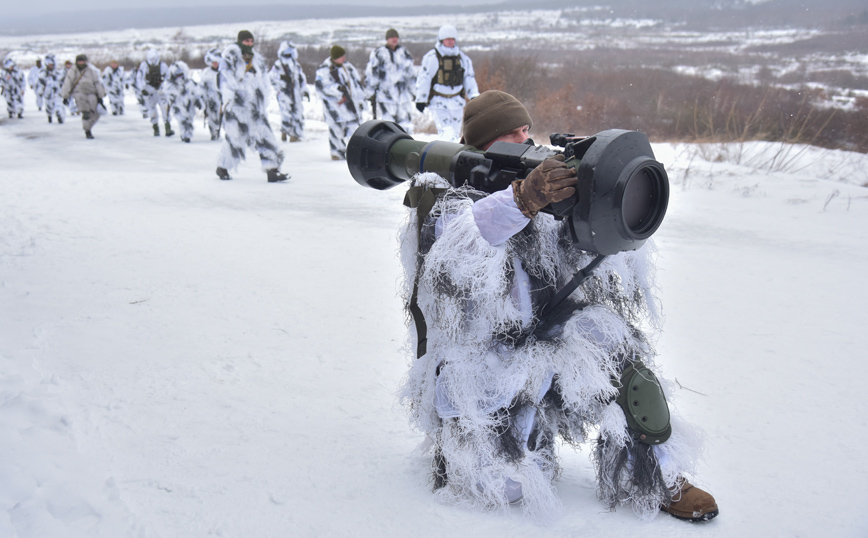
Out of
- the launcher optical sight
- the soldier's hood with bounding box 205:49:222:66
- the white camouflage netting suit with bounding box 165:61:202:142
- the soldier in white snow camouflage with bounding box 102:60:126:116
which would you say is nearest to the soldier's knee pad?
the launcher optical sight

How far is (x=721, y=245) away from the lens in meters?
4.92

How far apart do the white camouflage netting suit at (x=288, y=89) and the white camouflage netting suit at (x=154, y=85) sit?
2.50 metres

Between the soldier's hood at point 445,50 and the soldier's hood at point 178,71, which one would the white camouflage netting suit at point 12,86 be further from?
the soldier's hood at point 445,50

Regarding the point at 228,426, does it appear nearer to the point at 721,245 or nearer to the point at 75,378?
the point at 75,378

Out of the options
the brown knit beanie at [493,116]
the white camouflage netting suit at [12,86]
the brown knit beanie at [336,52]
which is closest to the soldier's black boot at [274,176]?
the brown knit beanie at [336,52]

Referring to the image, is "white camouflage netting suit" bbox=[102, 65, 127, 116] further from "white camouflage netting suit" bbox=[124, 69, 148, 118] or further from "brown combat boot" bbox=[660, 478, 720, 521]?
"brown combat boot" bbox=[660, 478, 720, 521]

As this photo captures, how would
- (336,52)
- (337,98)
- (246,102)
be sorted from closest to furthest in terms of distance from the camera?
(246,102)
(337,98)
(336,52)

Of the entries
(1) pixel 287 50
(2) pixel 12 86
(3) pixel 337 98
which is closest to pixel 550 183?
(3) pixel 337 98

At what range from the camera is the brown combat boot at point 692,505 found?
180 centimetres

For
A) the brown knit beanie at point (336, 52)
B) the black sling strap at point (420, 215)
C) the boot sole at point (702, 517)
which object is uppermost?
the brown knit beanie at point (336, 52)

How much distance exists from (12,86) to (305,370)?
16.7 meters

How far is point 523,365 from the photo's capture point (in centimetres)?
176

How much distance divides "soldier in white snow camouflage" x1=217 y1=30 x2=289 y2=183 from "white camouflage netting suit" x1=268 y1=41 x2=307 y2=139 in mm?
3591

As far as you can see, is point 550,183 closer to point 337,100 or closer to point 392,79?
point 337,100
